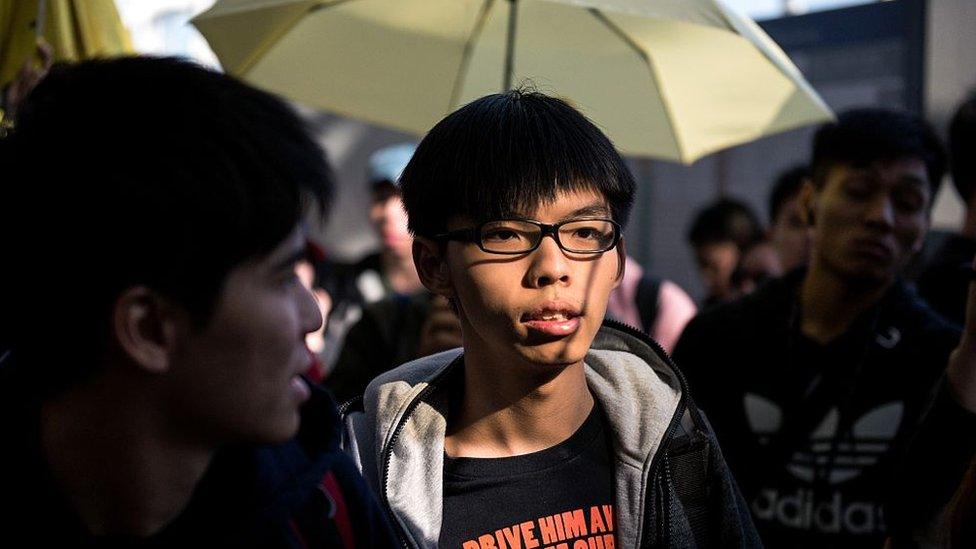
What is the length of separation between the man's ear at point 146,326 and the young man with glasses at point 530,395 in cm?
77

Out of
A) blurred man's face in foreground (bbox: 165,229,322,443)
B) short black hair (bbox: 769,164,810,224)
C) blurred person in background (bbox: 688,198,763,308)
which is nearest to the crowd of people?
blurred man's face in foreground (bbox: 165,229,322,443)

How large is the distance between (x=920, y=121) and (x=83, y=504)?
10.2ft

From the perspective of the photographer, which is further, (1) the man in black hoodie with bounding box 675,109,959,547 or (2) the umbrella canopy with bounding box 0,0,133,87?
(1) the man in black hoodie with bounding box 675,109,959,547

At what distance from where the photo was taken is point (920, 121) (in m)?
3.75

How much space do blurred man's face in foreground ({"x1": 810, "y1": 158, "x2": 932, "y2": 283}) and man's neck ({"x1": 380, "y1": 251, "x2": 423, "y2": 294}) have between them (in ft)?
8.15

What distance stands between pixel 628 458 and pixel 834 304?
4.72 feet

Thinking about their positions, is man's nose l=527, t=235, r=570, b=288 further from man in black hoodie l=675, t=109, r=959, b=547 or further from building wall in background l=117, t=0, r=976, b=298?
building wall in background l=117, t=0, r=976, b=298

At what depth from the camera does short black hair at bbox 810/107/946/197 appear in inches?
141

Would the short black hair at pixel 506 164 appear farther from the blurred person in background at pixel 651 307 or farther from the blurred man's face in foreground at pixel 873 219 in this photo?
the blurred person in background at pixel 651 307

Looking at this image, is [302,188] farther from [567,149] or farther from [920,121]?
[920,121]

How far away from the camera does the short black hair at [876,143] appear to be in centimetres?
358

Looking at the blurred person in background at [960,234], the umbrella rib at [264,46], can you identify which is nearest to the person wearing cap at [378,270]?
the umbrella rib at [264,46]

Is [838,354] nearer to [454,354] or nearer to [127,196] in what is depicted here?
[454,354]

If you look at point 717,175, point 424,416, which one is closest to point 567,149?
point 424,416
